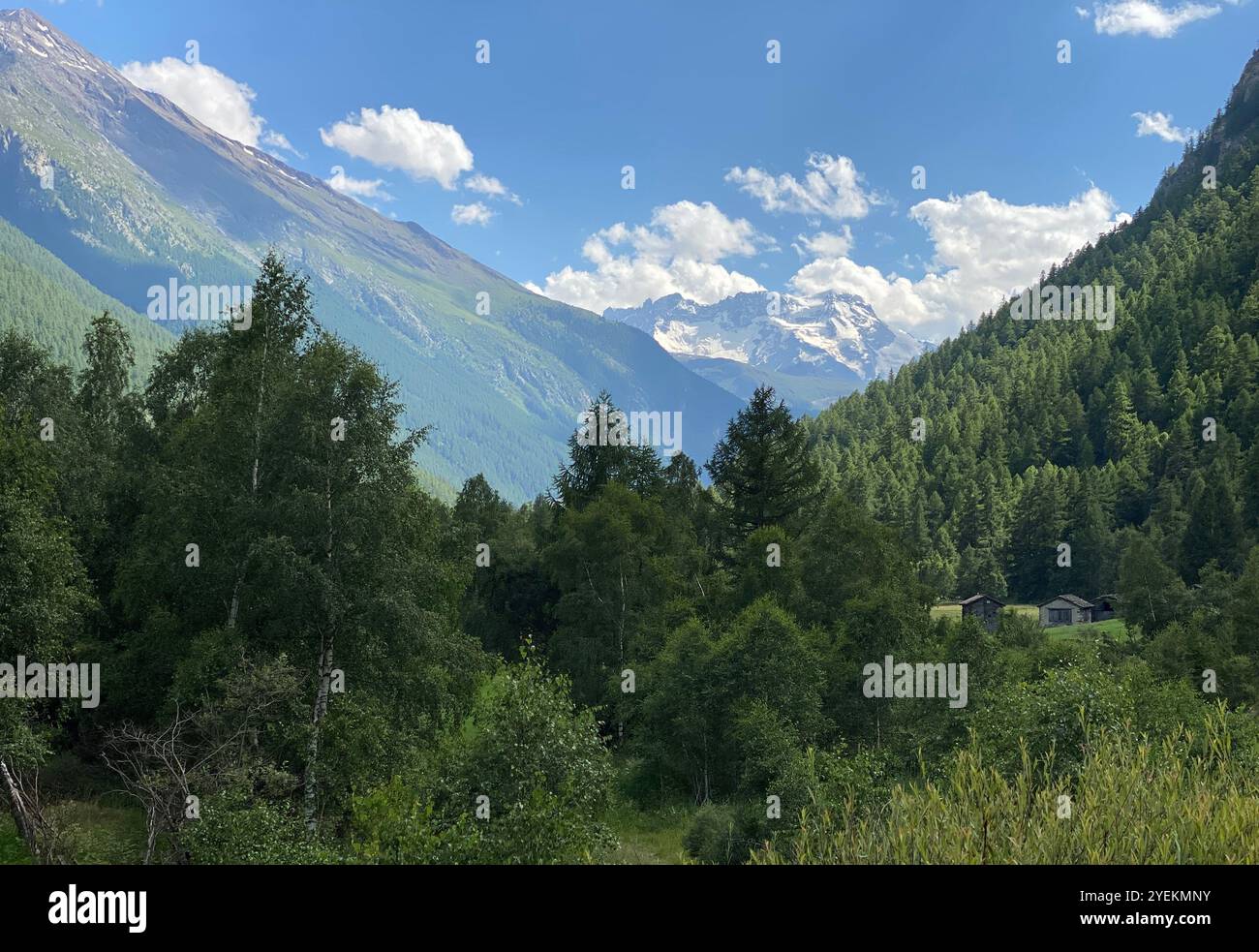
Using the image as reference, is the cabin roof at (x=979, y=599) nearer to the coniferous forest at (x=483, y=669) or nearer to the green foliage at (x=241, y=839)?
Answer: the coniferous forest at (x=483, y=669)

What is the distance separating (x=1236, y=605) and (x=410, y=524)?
65132 mm

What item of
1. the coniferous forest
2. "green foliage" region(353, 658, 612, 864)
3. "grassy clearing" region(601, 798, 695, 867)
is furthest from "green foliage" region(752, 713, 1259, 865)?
"grassy clearing" region(601, 798, 695, 867)

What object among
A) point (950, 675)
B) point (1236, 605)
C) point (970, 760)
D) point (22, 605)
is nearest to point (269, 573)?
point (22, 605)

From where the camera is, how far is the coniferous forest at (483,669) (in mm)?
14461

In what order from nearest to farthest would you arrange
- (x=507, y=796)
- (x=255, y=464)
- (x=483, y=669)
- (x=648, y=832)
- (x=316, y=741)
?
(x=507, y=796) → (x=316, y=741) → (x=255, y=464) → (x=483, y=669) → (x=648, y=832)

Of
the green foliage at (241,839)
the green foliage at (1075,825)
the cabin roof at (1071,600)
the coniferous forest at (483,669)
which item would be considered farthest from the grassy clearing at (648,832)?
the cabin roof at (1071,600)

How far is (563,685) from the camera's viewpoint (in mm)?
21625

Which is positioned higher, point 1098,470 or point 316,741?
point 1098,470

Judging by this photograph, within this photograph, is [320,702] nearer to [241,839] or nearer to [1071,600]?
[241,839]

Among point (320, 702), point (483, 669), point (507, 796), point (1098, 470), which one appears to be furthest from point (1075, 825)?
point (1098, 470)

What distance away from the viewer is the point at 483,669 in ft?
93.1

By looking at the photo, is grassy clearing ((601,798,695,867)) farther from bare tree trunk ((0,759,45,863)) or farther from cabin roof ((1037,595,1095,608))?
cabin roof ((1037,595,1095,608))

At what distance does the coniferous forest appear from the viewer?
14.5m
